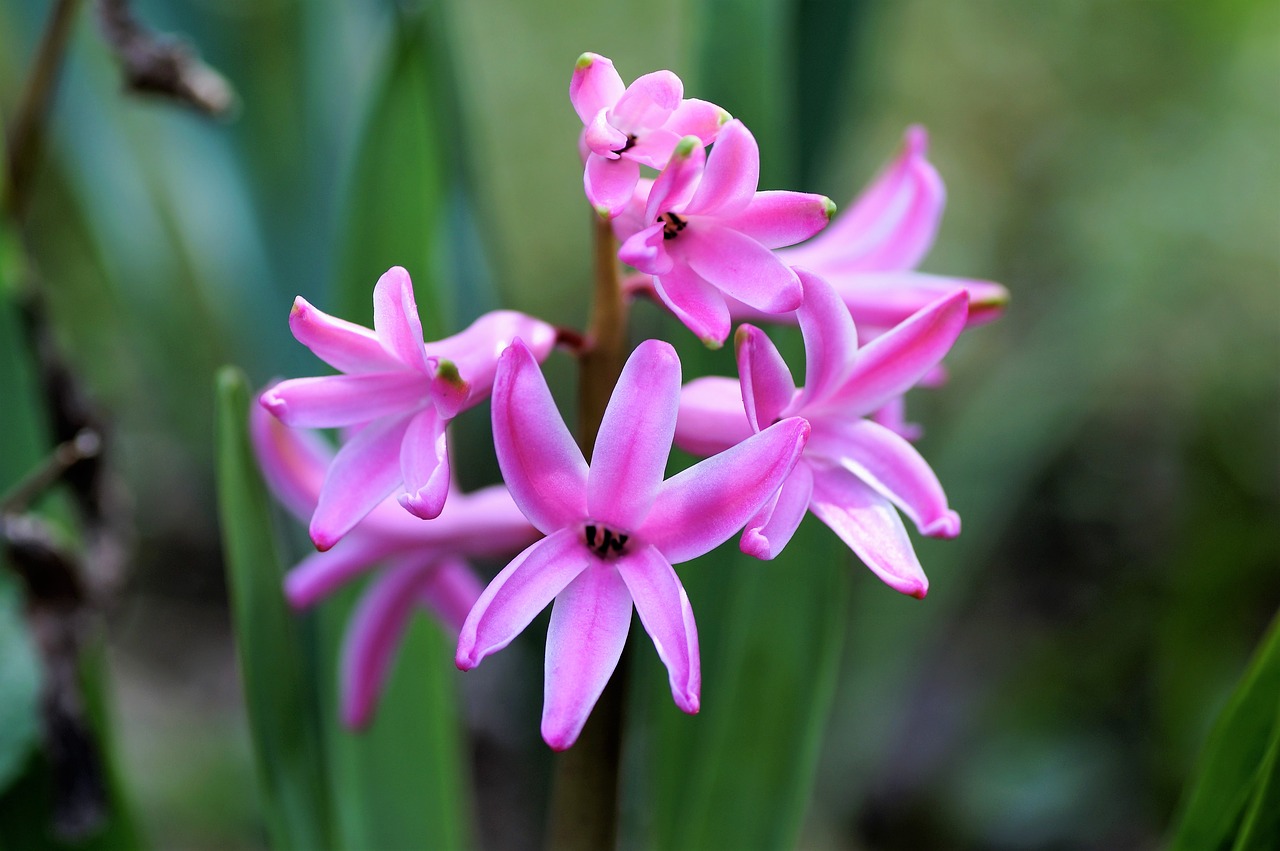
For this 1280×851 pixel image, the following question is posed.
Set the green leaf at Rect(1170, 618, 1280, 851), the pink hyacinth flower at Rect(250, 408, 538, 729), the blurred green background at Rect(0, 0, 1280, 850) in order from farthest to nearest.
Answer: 1. the blurred green background at Rect(0, 0, 1280, 850)
2. the pink hyacinth flower at Rect(250, 408, 538, 729)
3. the green leaf at Rect(1170, 618, 1280, 851)

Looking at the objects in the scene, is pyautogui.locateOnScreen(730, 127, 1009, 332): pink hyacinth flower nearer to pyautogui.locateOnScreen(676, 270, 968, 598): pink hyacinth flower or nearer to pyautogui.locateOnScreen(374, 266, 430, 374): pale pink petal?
pyautogui.locateOnScreen(676, 270, 968, 598): pink hyacinth flower

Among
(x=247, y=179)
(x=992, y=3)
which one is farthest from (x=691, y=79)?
(x=992, y=3)

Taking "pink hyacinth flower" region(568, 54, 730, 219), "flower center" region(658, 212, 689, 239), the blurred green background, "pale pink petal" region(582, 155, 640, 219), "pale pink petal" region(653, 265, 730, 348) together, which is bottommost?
the blurred green background

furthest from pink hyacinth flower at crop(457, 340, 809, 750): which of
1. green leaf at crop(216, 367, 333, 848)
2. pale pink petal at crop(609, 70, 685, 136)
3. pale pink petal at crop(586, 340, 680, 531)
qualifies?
green leaf at crop(216, 367, 333, 848)

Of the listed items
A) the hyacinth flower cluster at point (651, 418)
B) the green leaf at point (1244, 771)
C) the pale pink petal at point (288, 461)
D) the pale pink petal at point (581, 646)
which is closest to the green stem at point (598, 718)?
the hyacinth flower cluster at point (651, 418)

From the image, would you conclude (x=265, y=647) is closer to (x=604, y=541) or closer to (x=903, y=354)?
(x=604, y=541)

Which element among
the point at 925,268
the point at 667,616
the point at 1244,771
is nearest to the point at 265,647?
the point at 667,616
